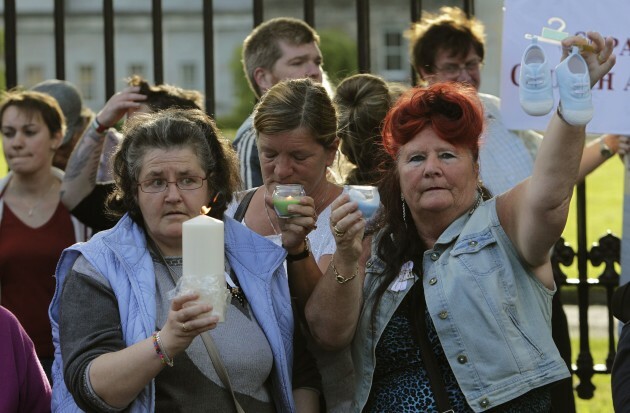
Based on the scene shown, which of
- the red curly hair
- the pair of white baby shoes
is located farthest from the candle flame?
the pair of white baby shoes

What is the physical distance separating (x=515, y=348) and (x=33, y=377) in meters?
1.57

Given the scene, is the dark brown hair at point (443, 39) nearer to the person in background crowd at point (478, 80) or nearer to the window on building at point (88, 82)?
the person in background crowd at point (478, 80)

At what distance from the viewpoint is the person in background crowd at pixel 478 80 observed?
578cm

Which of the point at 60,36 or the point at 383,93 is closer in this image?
the point at 383,93

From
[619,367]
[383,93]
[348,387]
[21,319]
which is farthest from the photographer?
[21,319]

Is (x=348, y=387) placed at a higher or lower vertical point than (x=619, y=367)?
lower

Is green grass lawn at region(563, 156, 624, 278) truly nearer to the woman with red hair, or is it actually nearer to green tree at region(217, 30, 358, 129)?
green tree at region(217, 30, 358, 129)

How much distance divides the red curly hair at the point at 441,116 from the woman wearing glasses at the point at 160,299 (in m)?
0.58

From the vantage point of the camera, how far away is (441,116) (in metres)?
4.12

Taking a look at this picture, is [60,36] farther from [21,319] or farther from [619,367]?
[619,367]

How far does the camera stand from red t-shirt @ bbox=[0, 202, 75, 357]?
5.66m

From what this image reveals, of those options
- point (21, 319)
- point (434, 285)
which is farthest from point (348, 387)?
point (21, 319)

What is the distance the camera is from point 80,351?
376cm

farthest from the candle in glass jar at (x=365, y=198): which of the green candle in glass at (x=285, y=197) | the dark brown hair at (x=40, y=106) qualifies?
the dark brown hair at (x=40, y=106)
